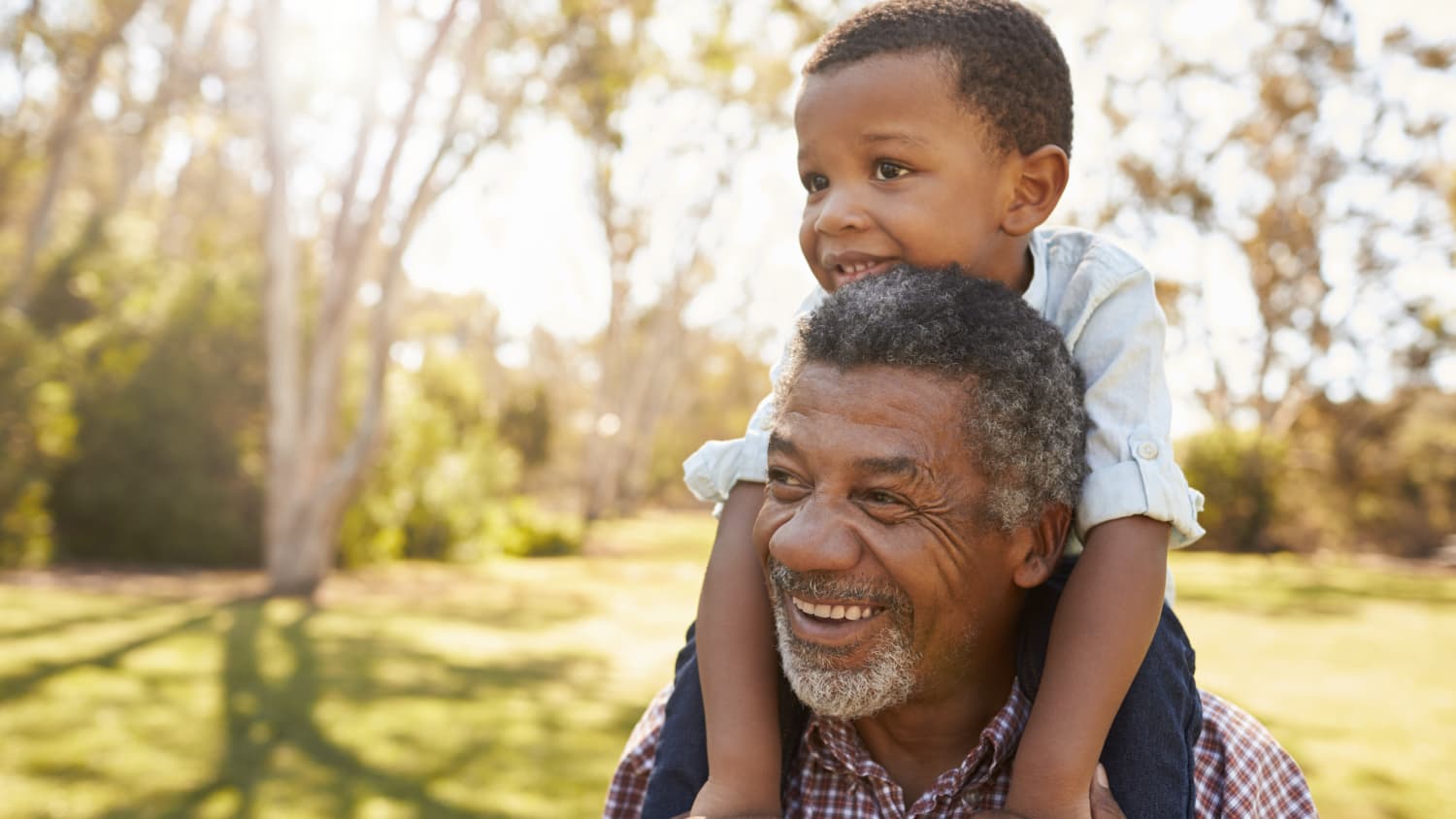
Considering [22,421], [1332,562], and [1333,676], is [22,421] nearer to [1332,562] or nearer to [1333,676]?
[1333,676]

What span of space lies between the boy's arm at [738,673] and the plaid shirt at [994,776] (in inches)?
5.9

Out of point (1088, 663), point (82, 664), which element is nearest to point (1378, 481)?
point (82, 664)

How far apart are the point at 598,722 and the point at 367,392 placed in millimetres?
6002

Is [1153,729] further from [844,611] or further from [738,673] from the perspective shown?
[738,673]

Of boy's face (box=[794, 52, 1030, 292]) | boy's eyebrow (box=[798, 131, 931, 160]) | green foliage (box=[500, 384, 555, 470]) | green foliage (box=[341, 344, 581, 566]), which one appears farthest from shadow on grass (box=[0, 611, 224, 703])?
green foliage (box=[500, 384, 555, 470])

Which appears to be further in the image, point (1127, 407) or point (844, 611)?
point (1127, 407)

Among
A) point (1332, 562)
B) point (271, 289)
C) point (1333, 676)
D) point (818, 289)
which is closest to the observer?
point (818, 289)

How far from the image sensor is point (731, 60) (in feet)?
42.0

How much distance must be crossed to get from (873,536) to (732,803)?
0.54m

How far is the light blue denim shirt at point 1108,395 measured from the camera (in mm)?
1922

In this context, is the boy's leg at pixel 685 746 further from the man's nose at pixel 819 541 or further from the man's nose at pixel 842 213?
the man's nose at pixel 842 213

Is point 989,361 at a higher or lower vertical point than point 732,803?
Result: higher

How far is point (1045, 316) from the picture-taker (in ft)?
7.36

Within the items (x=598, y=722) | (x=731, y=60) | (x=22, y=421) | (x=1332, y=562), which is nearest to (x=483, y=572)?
(x=22, y=421)
